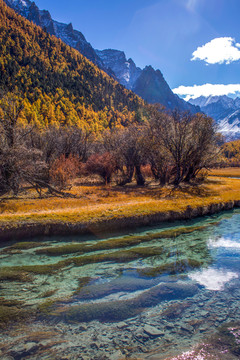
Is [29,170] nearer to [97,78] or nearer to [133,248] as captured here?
[133,248]

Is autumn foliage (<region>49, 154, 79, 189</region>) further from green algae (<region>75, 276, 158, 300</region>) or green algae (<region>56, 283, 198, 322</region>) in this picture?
green algae (<region>56, 283, 198, 322</region>)

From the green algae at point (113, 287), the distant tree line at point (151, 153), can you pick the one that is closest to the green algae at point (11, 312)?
the green algae at point (113, 287)

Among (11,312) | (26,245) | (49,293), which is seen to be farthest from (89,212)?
(11,312)

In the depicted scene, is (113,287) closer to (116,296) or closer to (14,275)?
(116,296)

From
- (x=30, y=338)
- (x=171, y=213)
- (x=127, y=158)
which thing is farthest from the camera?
(x=127, y=158)

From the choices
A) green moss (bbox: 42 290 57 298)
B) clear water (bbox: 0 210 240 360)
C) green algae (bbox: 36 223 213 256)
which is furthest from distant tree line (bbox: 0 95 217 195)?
green moss (bbox: 42 290 57 298)

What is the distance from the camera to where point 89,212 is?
1622 cm

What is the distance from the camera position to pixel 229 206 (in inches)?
896

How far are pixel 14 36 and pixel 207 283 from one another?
19711 centimetres

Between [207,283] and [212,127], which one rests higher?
[212,127]

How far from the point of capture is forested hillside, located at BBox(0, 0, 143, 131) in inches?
4240

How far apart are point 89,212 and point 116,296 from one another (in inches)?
351

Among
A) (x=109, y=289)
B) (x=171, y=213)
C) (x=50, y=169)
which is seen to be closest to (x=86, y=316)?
(x=109, y=289)

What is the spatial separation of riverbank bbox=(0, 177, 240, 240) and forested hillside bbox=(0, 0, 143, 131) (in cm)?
7016
